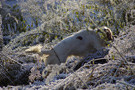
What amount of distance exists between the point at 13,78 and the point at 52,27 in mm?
1803

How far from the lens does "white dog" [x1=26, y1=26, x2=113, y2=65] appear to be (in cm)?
315

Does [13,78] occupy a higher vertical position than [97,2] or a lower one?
lower

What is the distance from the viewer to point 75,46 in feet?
10.4

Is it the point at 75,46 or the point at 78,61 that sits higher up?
the point at 75,46

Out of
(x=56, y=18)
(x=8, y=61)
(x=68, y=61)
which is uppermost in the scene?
(x=56, y=18)

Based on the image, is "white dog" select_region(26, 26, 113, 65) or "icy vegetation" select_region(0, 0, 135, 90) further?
"white dog" select_region(26, 26, 113, 65)

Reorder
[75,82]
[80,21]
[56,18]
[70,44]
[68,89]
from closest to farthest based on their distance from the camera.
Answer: [75,82]
[68,89]
[70,44]
[56,18]
[80,21]

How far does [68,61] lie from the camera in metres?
3.37

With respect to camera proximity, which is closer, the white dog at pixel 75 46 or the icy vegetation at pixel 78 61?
the icy vegetation at pixel 78 61

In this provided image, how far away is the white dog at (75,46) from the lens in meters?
3.15

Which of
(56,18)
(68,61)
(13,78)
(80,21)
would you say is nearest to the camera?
(13,78)

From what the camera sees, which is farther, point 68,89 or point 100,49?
point 100,49

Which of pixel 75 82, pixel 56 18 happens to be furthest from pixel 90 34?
pixel 75 82

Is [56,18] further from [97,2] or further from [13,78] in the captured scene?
[13,78]
